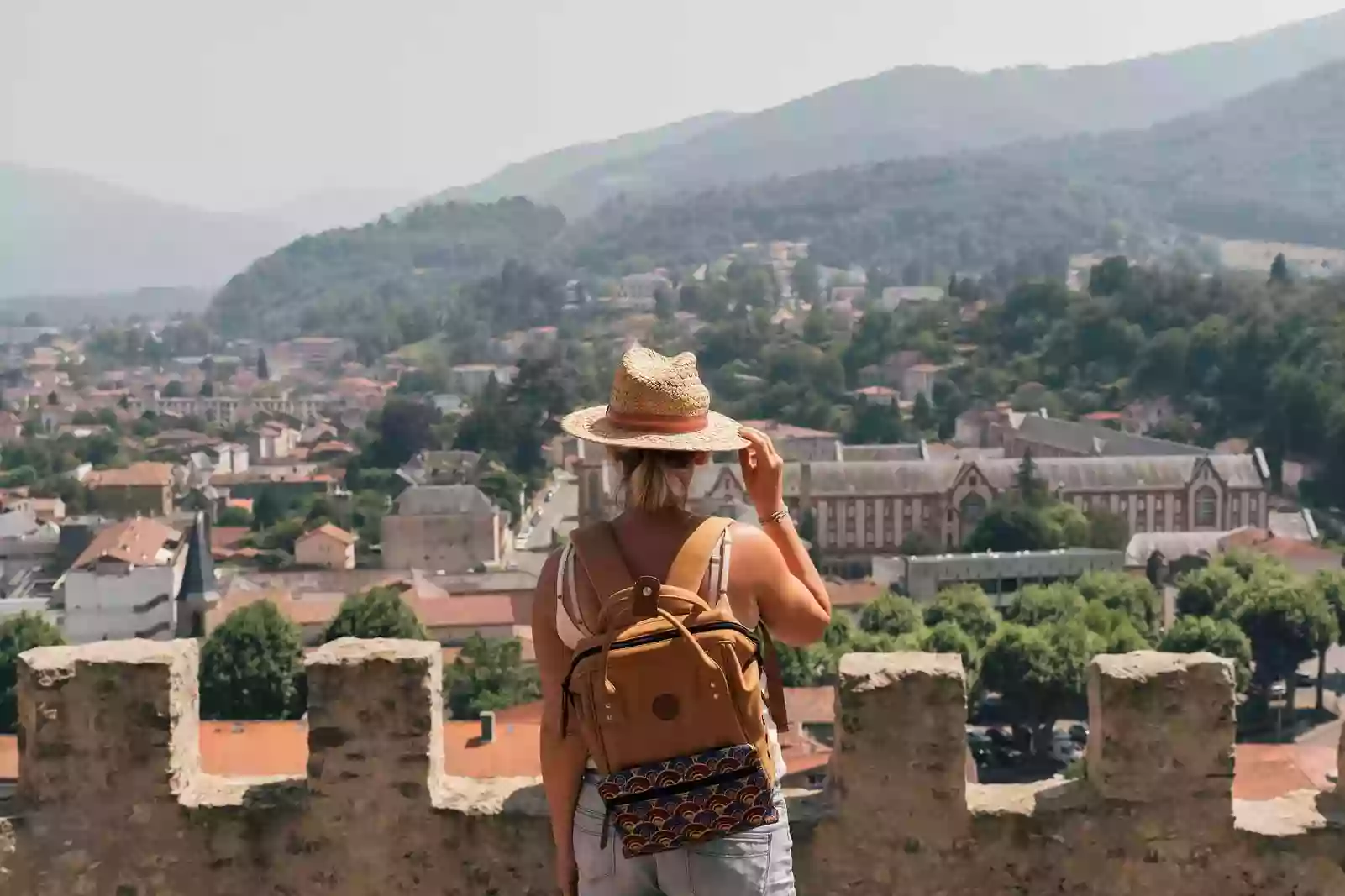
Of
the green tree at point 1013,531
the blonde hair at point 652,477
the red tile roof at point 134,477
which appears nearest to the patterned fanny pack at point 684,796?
the blonde hair at point 652,477

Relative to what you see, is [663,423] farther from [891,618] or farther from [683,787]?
[891,618]

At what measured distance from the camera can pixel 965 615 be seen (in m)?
49.1

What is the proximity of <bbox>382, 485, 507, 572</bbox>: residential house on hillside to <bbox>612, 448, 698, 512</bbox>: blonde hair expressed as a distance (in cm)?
7472

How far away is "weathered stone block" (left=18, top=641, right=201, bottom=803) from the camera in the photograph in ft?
18.5

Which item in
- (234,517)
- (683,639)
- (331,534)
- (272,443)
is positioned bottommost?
(234,517)

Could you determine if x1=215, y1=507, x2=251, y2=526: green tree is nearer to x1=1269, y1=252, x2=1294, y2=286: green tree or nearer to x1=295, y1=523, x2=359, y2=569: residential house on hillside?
x1=295, y1=523, x2=359, y2=569: residential house on hillside

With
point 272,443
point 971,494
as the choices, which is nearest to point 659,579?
point 971,494

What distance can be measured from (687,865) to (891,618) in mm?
46451

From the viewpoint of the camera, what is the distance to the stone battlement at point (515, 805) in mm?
5562

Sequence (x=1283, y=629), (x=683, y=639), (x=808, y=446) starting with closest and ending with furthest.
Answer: (x=683, y=639) < (x=1283, y=629) < (x=808, y=446)

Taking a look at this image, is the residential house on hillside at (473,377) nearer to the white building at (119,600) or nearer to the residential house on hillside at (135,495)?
the residential house on hillside at (135,495)

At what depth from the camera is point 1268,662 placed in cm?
4541

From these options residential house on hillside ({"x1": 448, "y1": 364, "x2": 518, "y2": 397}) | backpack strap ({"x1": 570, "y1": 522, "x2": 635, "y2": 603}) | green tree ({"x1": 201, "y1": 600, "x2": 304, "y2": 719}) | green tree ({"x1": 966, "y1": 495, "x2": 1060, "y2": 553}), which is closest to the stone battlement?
backpack strap ({"x1": 570, "y1": 522, "x2": 635, "y2": 603})

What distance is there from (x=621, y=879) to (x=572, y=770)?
276 millimetres
